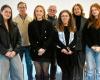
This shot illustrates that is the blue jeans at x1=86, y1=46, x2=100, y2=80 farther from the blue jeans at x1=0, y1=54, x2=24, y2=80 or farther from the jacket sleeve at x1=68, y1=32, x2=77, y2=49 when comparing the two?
the blue jeans at x1=0, y1=54, x2=24, y2=80

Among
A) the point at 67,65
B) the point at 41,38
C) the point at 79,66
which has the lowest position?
the point at 79,66

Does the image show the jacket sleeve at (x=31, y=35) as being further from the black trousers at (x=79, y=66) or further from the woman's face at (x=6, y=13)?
the black trousers at (x=79, y=66)

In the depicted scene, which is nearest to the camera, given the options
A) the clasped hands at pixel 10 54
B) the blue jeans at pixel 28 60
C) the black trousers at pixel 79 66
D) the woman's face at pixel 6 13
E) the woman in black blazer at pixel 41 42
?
the clasped hands at pixel 10 54

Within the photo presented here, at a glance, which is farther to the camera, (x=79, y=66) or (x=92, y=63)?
(x=79, y=66)

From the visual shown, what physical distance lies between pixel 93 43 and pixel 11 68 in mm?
1437

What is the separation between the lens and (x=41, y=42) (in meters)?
4.75

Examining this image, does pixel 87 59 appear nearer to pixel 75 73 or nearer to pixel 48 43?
pixel 75 73

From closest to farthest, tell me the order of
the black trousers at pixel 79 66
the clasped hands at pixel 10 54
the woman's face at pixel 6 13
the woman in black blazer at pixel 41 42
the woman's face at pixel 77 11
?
1. the clasped hands at pixel 10 54
2. the woman's face at pixel 6 13
3. the woman in black blazer at pixel 41 42
4. the black trousers at pixel 79 66
5. the woman's face at pixel 77 11

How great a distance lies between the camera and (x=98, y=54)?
4797mm

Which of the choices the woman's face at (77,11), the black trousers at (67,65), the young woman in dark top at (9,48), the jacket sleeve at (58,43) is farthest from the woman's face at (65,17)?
the young woman in dark top at (9,48)

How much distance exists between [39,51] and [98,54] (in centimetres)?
101

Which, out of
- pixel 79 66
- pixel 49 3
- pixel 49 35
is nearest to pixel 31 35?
pixel 49 35

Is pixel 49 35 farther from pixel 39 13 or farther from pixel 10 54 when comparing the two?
pixel 10 54

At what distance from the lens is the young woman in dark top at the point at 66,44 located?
4777 mm
